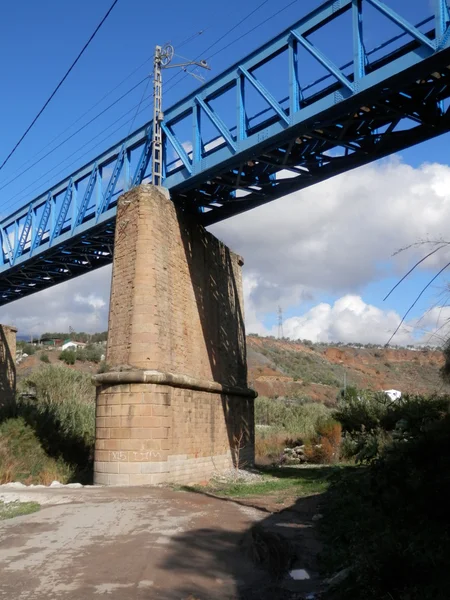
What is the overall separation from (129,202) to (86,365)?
46.3 m

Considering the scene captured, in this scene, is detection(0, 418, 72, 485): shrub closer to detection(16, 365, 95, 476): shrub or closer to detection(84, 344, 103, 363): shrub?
detection(16, 365, 95, 476): shrub

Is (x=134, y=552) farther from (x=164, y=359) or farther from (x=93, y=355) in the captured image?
(x=93, y=355)

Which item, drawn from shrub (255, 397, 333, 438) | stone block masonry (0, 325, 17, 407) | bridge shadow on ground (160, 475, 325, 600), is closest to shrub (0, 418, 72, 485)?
stone block masonry (0, 325, 17, 407)

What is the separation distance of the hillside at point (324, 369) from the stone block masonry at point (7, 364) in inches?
1173

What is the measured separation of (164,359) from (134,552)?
7.10 metres

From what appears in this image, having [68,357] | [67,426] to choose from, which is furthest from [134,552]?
[68,357]

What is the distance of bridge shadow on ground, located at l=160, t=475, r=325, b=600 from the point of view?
199 inches

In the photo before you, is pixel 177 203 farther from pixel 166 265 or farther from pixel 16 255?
pixel 16 255

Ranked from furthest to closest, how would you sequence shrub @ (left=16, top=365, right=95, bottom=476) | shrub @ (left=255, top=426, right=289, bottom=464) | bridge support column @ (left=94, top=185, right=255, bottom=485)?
shrub @ (left=255, top=426, right=289, bottom=464)
shrub @ (left=16, top=365, right=95, bottom=476)
bridge support column @ (left=94, top=185, right=255, bottom=485)

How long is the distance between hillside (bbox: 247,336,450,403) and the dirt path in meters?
42.9

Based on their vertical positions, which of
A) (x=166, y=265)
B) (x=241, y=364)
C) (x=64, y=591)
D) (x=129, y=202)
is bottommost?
(x=64, y=591)

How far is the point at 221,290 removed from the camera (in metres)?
17.5

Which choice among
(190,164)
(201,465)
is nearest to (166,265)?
(190,164)

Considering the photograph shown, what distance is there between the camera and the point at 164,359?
13039 millimetres
